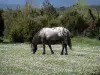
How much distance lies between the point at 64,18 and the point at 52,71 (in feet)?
150

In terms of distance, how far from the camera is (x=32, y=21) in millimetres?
57656

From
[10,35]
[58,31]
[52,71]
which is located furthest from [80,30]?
[52,71]

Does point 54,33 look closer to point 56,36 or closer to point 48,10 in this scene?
point 56,36

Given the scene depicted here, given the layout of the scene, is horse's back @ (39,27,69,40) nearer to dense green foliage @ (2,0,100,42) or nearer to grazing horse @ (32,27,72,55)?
grazing horse @ (32,27,72,55)

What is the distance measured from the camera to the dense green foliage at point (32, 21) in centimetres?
5697

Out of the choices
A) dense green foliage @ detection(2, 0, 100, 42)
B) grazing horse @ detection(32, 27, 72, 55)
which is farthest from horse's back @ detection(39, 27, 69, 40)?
dense green foliage @ detection(2, 0, 100, 42)

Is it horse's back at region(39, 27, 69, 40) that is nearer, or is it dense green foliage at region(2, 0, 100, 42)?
horse's back at region(39, 27, 69, 40)

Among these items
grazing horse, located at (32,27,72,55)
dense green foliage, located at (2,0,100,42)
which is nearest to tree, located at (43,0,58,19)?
dense green foliage, located at (2,0,100,42)

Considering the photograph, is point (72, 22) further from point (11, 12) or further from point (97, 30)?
point (11, 12)

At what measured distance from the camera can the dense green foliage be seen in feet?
187

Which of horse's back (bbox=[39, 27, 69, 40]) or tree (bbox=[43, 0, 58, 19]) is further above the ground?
tree (bbox=[43, 0, 58, 19])

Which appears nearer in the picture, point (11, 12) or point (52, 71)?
point (52, 71)

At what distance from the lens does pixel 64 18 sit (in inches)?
2557

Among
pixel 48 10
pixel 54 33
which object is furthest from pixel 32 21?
pixel 54 33
